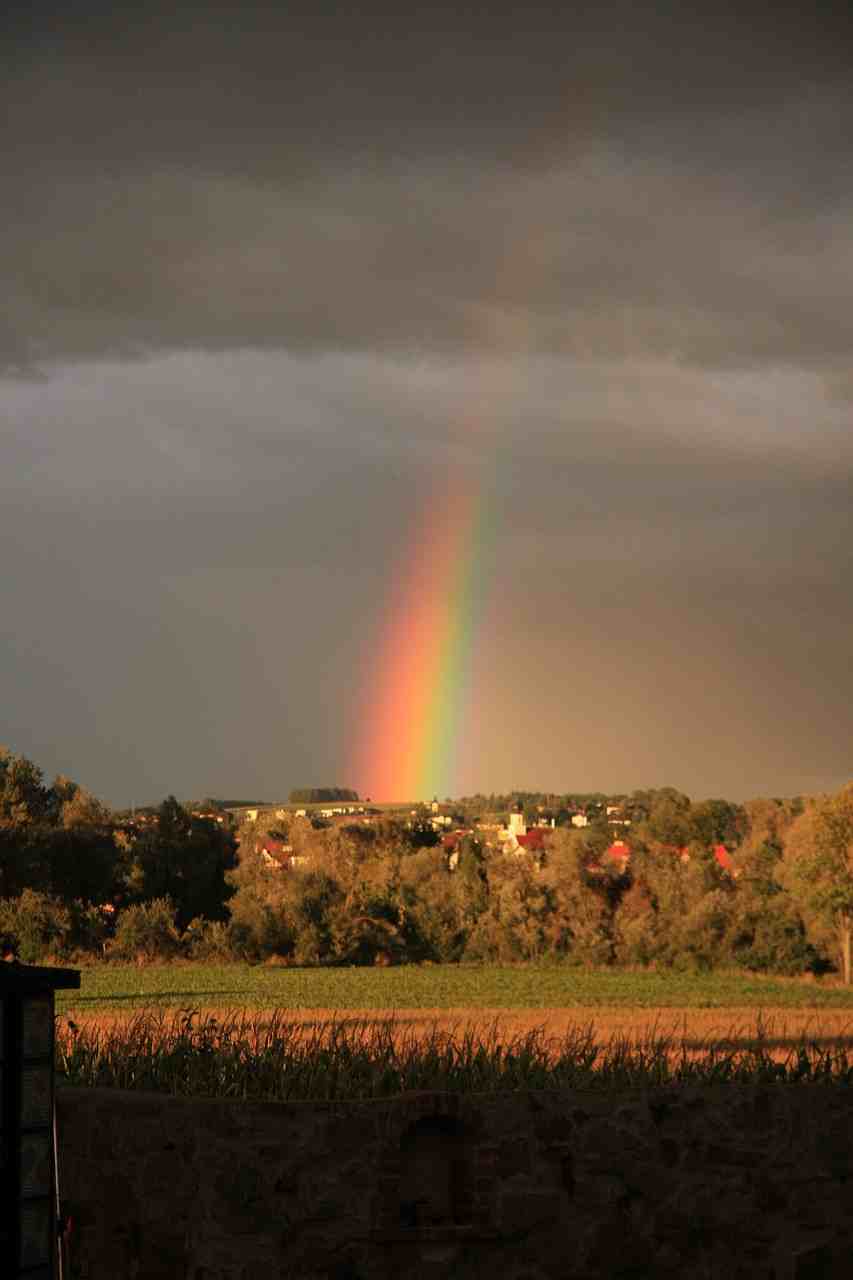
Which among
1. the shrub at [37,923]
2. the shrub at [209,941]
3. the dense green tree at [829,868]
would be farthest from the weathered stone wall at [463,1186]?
the shrub at [209,941]

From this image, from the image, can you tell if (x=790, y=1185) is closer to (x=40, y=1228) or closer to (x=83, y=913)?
(x=40, y=1228)

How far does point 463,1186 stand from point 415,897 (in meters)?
43.5

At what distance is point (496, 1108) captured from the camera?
13.3 m

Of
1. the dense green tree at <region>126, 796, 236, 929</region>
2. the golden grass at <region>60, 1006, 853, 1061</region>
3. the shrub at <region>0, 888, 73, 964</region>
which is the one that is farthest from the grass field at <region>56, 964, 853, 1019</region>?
the dense green tree at <region>126, 796, 236, 929</region>

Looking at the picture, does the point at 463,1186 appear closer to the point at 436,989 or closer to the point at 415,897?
the point at 436,989

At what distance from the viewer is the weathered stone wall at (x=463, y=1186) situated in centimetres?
1277

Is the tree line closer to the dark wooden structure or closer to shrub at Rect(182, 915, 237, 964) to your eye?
shrub at Rect(182, 915, 237, 964)

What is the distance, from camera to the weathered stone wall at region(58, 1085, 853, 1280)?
41.9ft

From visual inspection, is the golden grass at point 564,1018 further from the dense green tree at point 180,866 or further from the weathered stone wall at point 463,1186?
the dense green tree at point 180,866

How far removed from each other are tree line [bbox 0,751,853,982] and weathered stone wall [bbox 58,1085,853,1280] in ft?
122

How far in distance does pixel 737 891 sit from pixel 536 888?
21.6 feet

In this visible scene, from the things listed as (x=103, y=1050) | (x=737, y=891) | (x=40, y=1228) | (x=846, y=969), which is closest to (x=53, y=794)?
(x=737, y=891)

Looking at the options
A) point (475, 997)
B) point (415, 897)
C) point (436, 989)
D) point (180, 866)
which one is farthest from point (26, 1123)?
point (180, 866)

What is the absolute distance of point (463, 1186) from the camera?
13234 mm
